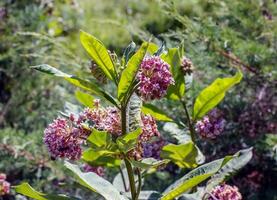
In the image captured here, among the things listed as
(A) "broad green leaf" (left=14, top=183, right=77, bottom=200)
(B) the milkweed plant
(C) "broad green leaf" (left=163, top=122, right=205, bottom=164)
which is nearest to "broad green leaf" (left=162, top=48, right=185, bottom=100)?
(B) the milkweed plant

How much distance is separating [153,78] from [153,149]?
2.30 ft

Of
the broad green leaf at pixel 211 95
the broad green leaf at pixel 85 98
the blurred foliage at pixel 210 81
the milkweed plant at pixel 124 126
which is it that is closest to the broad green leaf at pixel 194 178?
the milkweed plant at pixel 124 126

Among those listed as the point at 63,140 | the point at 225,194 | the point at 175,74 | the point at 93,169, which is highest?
the point at 175,74

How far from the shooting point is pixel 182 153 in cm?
161

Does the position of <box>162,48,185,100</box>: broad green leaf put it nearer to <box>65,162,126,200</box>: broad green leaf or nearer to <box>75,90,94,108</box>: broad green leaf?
<box>75,90,94,108</box>: broad green leaf

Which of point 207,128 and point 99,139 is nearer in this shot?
point 99,139

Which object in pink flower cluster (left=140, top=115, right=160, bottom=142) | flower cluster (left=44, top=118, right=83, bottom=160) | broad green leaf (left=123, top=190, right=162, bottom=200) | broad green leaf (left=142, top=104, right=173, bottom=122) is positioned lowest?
broad green leaf (left=123, top=190, right=162, bottom=200)

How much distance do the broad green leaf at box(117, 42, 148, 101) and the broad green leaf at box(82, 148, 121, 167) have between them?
0.52ft

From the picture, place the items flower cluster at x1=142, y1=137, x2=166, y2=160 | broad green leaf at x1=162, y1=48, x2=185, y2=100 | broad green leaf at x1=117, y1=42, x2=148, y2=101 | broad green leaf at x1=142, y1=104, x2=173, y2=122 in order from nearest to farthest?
1. broad green leaf at x1=117, y1=42, x2=148, y2=101
2. broad green leaf at x1=162, y1=48, x2=185, y2=100
3. broad green leaf at x1=142, y1=104, x2=173, y2=122
4. flower cluster at x1=142, y1=137, x2=166, y2=160

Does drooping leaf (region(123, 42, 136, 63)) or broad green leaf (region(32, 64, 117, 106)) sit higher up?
drooping leaf (region(123, 42, 136, 63))

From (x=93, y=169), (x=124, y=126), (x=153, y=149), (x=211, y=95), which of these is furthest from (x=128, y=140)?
(x=153, y=149)

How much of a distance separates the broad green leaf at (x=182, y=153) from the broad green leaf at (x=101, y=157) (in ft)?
0.45

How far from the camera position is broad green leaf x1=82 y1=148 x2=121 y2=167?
4.83 ft

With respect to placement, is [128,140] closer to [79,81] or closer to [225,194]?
[79,81]
